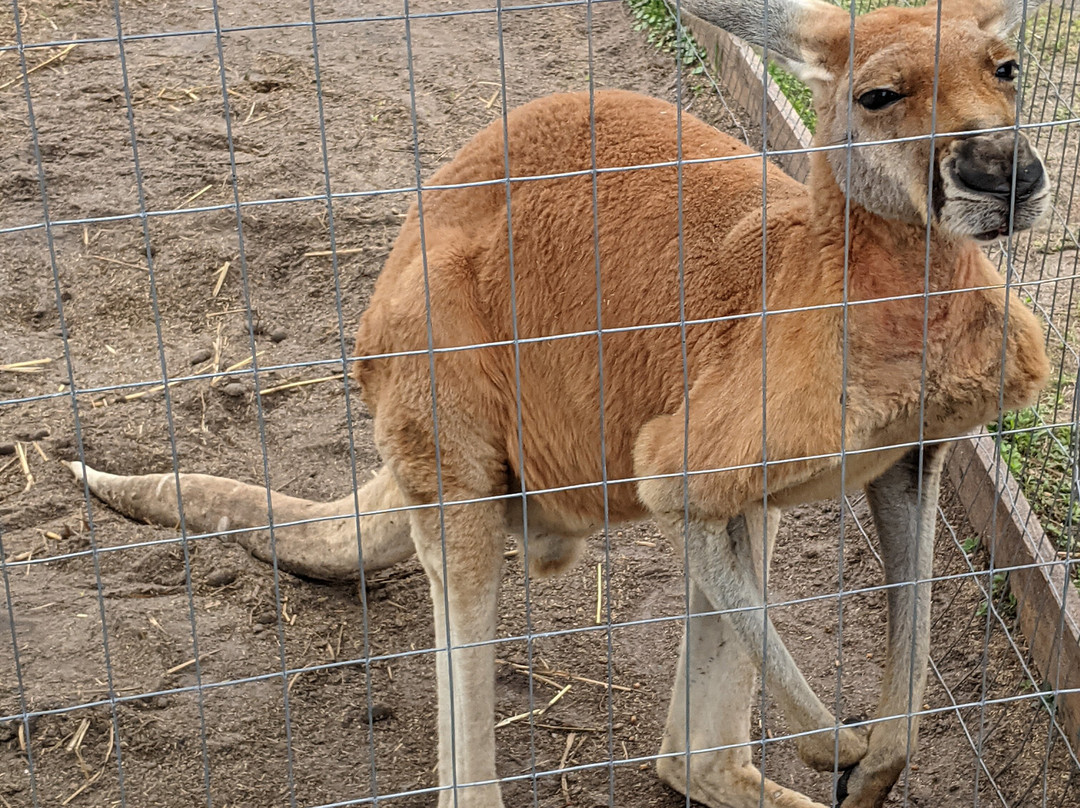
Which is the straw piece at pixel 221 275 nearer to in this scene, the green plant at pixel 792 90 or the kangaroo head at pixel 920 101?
the green plant at pixel 792 90

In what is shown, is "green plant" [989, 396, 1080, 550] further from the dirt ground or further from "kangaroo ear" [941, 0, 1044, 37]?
"kangaroo ear" [941, 0, 1044, 37]

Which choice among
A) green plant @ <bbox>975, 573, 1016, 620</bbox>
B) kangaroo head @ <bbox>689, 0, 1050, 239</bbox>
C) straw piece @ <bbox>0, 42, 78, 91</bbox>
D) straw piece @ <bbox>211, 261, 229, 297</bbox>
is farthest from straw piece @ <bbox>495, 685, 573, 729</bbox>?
straw piece @ <bbox>0, 42, 78, 91</bbox>

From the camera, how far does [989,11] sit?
2.79 metres

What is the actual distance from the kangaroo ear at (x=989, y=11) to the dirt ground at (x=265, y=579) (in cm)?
138

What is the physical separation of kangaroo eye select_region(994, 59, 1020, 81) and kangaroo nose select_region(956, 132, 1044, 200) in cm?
17

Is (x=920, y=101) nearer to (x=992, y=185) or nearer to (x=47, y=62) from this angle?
(x=992, y=185)

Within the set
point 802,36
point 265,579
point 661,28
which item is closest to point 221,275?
point 265,579

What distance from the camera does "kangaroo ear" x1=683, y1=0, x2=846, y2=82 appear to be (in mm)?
2711

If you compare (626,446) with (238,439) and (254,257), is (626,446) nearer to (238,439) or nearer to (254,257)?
(238,439)

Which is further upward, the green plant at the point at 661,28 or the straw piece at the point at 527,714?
the green plant at the point at 661,28

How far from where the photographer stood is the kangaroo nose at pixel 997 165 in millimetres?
2521

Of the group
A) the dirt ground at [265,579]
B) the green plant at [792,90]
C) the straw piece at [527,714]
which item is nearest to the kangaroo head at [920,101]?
the dirt ground at [265,579]

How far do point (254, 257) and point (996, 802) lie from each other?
12.0 ft

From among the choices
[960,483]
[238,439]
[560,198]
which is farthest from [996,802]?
[238,439]
